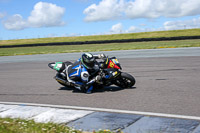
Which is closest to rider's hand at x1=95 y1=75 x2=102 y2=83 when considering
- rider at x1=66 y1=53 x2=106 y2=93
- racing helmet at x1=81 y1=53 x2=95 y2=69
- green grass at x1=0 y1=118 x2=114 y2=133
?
rider at x1=66 y1=53 x2=106 y2=93

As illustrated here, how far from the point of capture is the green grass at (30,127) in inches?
173

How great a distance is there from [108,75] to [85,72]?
2.15 feet

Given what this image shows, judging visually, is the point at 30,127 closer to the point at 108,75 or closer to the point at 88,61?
the point at 88,61

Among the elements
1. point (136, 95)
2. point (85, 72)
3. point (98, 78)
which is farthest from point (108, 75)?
point (136, 95)

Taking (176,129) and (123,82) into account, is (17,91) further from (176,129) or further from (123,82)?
(176,129)

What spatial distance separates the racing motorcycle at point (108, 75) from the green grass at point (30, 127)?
3081mm

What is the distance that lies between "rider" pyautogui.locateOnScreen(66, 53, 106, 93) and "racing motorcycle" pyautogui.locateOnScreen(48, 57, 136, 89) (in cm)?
11

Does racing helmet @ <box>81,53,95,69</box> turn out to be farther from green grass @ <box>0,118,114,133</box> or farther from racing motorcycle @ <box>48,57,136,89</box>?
green grass @ <box>0,118,114,133</box>

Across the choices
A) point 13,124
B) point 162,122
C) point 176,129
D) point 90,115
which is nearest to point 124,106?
point 90,115

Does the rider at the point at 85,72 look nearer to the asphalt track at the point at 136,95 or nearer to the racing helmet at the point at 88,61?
the racing helmet at the point at 88,61

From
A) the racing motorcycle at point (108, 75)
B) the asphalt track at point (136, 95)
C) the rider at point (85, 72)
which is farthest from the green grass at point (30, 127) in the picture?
the racing motorcycle at point (108, 75)

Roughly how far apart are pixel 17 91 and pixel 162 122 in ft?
18.4

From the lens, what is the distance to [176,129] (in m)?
4.20

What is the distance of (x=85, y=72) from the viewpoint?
759cm
